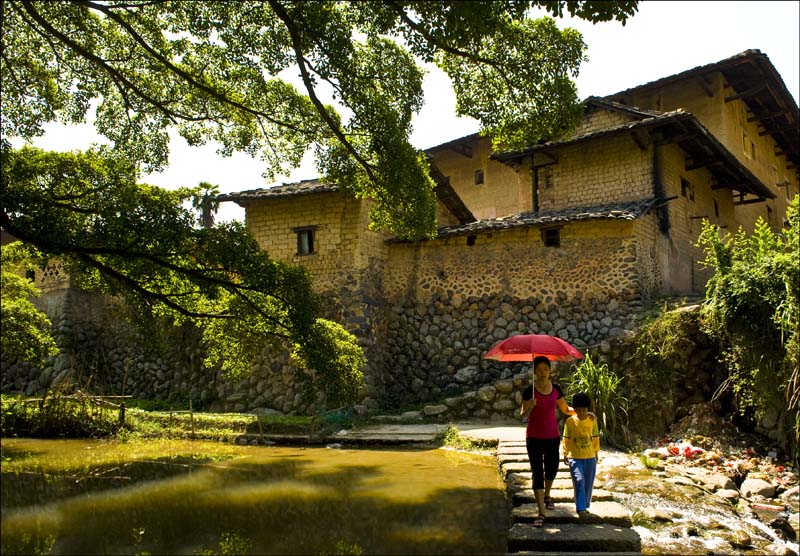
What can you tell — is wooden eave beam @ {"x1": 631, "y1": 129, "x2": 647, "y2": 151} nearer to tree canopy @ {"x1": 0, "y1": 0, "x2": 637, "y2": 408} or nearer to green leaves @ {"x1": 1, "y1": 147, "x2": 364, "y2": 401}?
tree canopy @ {"x1": 0, "y1": 0, "x2": 637, "y2": 408}

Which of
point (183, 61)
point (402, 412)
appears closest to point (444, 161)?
point (402, 412)

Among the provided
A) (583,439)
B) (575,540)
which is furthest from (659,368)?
(575,540)

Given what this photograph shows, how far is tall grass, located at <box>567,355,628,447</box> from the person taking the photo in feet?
34.6

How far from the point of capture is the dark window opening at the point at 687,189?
1738 cm

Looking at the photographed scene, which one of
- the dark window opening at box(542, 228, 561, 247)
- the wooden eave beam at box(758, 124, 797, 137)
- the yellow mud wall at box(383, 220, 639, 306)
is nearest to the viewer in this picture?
the yellow mud wall at box(383, 220, 639, 306)

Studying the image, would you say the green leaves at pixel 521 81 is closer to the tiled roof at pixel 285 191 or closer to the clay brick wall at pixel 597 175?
the tiled roof at pixel 285 191

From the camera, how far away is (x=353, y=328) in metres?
15.4

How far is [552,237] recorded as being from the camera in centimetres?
1498

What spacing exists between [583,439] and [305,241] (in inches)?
478

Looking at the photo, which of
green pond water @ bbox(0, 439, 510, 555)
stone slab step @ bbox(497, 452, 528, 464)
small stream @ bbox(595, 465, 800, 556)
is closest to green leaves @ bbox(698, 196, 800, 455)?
small stream @ bbox(595, 465, 800, 556)

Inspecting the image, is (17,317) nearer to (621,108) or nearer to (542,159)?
(542,159)

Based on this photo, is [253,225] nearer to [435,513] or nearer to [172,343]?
[172,343]

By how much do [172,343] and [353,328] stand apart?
6597 mm

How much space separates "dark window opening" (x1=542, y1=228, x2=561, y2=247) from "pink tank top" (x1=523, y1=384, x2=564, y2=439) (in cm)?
959
